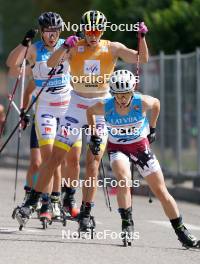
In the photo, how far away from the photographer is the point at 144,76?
25922 mm

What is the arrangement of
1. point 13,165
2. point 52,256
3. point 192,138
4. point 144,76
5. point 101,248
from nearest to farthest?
point 52,256
point 101,248
point 192,138
point 144,76
point 13,165

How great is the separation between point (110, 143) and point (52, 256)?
1870mm

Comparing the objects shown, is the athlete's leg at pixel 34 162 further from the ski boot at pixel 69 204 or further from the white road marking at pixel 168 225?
the white road marking at pixel 168 225

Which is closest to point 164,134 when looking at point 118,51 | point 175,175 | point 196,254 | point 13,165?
point 175,175

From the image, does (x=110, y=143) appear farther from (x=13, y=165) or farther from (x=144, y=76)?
(x=13, y=165)

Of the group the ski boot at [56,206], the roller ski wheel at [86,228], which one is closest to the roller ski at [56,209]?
the ski boot at [56,206]

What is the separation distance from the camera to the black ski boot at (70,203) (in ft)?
49.7

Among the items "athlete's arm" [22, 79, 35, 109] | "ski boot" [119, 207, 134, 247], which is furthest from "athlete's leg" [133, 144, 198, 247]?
"athlete's arm" [22, 79, 35, 109]

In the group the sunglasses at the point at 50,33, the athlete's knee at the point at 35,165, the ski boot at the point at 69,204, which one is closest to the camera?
the sunglasses at the point at 50,33

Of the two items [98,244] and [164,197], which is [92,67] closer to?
[164,197]

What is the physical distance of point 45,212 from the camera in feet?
47.0

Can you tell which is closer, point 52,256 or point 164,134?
point 52,256

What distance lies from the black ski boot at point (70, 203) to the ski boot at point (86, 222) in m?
1.15

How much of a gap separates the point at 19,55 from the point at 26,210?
1.78 m
